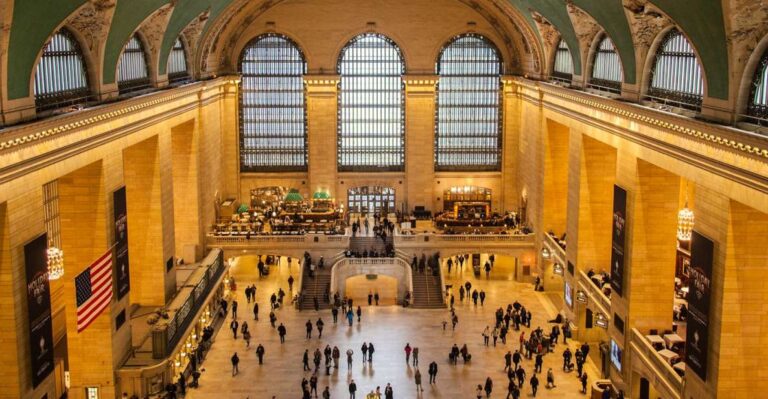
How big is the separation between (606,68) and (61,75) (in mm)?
20620

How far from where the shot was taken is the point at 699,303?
2378 cm

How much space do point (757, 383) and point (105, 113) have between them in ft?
68.9

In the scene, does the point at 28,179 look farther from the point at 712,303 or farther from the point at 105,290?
the point at 712,303

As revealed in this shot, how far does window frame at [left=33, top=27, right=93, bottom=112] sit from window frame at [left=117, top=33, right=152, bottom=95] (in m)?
2.61

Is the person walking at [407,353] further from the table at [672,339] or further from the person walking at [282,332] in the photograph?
the table at [672,339]

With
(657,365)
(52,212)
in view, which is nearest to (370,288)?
(52,212)

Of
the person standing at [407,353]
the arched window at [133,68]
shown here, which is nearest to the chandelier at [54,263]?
the arched window at [133,68]

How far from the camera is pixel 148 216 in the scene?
1416 inches

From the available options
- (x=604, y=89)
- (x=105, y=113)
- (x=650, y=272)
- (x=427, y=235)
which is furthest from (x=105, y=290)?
(x=427, y=235)

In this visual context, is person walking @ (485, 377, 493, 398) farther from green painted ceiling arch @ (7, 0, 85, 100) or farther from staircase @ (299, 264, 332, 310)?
green painted ceiling arch @ (7, 0, 85, 100)

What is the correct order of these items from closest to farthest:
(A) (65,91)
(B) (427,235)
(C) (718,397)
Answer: (C) (718,397)
(A) (65,91)
(B) (427,235)

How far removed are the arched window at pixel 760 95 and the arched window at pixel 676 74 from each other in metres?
3.17

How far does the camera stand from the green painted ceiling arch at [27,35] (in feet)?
73.4

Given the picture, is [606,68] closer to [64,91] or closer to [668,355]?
[668,355]
